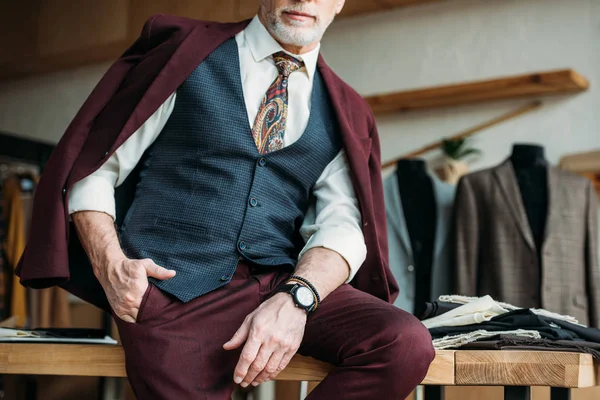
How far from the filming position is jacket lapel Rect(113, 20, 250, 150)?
162cm

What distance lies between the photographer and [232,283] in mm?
1583

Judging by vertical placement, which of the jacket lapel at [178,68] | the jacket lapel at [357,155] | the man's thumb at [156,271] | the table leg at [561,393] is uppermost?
the jacket lapel at [178,68]

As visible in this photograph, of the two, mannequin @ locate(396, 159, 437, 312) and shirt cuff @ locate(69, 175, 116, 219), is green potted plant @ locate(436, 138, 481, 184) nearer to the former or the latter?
mannequin @ locate(396, 159, 437, 312)

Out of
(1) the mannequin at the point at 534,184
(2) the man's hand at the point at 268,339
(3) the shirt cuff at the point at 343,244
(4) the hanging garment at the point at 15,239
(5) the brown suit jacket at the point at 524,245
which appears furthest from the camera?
(4) the hanging garment at the point at 15,239

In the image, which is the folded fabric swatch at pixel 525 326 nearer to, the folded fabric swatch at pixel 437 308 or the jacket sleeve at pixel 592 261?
the folded fabric swatch at pixel 437 308

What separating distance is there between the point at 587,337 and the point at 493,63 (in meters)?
2.58

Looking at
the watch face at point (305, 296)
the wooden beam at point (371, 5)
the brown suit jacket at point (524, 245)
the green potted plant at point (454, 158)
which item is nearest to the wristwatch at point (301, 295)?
the watch face at point (305, 296)

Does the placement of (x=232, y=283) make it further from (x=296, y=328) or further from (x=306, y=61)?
(x=306, y=61)

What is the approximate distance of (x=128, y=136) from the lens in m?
1.62

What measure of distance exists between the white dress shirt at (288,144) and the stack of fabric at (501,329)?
0.24m

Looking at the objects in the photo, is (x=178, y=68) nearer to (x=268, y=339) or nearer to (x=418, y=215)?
(x=268, y=339)

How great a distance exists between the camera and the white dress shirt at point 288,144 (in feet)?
5.30

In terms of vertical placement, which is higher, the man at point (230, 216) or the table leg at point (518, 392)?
the man at point (230, 216)

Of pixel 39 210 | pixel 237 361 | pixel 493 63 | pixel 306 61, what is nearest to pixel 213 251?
pixel 237 361
